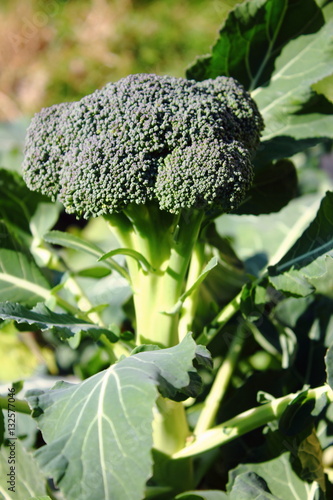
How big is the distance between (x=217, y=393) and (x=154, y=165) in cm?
42

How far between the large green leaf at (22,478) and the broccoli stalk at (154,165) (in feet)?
0.66

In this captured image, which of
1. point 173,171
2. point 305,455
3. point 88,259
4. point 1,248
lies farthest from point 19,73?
point 305,455

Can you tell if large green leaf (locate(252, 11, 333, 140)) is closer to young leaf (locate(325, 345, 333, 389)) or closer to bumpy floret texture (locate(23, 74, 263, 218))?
bumpy floret texture (locate(23, 74, 263, 218))

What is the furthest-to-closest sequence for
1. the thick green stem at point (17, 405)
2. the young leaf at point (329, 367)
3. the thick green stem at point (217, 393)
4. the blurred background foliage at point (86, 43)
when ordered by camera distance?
1. the blurred background foliage at point (86, 43)
2. the thick green stem at point (217, 393)
3. the thick green stem at point (17, 405)
4. the young leaf at point (329, 367)

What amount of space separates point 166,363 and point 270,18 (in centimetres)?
57

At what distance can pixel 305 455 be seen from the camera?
643 millimetres

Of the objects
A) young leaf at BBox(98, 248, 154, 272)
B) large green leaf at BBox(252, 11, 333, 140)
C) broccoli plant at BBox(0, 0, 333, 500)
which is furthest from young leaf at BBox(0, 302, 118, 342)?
large green leaf at BBox(252, 11, 333, 140)

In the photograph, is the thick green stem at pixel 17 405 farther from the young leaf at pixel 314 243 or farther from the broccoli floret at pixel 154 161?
the young leaf at pixel 314 243

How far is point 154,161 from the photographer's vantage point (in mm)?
596

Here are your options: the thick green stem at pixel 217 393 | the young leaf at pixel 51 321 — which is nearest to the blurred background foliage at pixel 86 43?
the thick green stem at pixel 217 393

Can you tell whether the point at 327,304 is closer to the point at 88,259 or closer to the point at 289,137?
the point at 289,137

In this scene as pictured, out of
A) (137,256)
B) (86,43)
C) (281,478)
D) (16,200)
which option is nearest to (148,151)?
(137,256)

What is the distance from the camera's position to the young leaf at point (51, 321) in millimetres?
565

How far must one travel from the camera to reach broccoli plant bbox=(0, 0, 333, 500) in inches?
19.5
